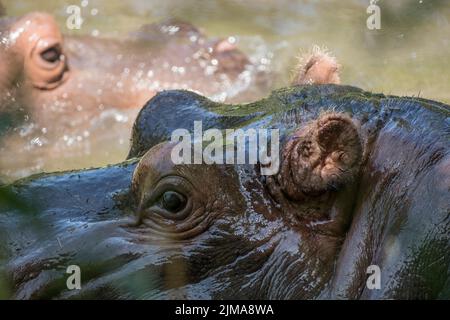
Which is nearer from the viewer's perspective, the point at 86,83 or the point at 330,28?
the point at 86,83

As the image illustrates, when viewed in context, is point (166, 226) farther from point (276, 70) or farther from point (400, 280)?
point (276, 70)

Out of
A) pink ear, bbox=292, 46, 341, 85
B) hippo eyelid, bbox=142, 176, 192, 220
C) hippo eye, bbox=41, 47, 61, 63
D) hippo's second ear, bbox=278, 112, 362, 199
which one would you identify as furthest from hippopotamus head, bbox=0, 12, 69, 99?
hippo's second ear, bbox=278, 112, 362, 199

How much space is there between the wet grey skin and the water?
4794mm

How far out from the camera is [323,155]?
2.89m

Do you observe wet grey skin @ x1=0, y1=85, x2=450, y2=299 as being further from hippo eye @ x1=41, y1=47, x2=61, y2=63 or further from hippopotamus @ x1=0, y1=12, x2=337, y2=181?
hippo eye @ x1=41, y1=47, x2=61, y2=63

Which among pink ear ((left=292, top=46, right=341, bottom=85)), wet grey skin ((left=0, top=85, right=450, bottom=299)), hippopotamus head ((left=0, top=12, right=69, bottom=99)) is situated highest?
hippopotamus head ((left=0, top=12, right=69, bottom=99))

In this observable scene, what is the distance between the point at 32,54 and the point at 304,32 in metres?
3.17

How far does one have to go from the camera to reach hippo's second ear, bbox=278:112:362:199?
2.86m

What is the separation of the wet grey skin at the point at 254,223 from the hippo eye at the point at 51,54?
17.1ft

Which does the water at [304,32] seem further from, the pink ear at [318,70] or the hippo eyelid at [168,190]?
the hippo eyelid at [168,190]

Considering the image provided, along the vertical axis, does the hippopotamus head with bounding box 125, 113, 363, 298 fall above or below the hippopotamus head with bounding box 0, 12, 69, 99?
below

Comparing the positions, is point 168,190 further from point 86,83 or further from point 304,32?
point 304,32

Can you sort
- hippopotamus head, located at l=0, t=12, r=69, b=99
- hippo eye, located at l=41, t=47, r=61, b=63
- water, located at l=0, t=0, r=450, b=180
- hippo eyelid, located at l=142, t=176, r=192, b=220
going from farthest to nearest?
water, located at l=0, t=0, r=450, b=180, hippo eye, located at l=41, t=47, r=61, b=63, hippopotamus head, located at l=0, t=12, r=69, b=99, hippo eyelid, located at l=142, t=176, r=192, b=220

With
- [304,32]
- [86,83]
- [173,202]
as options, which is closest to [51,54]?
[86,83]
